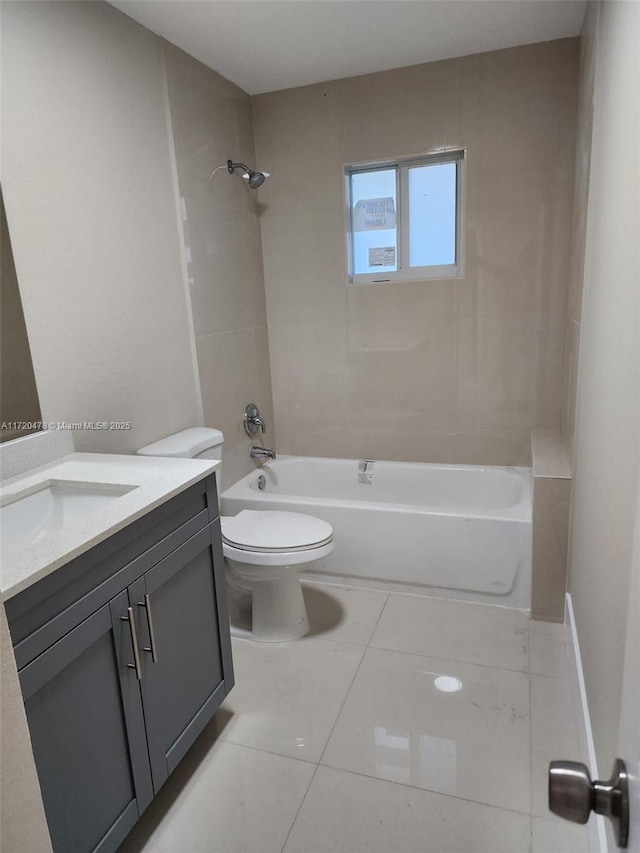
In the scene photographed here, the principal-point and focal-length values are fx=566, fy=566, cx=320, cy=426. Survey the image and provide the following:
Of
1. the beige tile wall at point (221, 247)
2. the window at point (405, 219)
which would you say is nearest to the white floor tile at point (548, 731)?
the beige tile wall at point (221, 247)

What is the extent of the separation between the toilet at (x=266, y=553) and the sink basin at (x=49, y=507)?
566mm

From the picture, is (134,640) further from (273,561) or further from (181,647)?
(273,561)

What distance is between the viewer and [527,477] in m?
2.93

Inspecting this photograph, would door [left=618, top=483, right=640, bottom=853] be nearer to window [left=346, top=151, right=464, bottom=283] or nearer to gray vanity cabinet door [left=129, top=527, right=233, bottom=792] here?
gray vanity cabinet door [left=129, top=527, right=233, bottom=792]

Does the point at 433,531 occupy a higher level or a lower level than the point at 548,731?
higher

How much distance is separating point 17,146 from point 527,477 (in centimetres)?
259

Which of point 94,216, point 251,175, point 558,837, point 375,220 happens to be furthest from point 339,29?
point 558,837

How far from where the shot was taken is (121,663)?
53.5 inches

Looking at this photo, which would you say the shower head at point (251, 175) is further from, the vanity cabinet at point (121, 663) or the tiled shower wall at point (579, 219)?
the vanity cabinet at point (121, 663)

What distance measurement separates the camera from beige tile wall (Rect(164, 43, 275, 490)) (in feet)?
8.37

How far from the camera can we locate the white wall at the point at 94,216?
1755mm

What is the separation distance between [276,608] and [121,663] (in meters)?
1.03

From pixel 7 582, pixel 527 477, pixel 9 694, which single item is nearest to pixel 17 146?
pixel 7 582

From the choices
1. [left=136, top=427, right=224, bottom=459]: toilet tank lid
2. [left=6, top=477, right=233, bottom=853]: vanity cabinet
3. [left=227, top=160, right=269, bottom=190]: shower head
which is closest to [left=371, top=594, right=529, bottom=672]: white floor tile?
[left=6, top=477, right=233, bottom=853]: vanity cabinet
